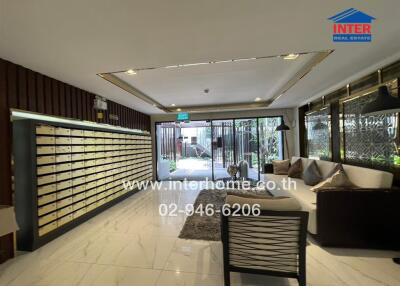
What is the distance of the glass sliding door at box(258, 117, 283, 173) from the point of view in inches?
265

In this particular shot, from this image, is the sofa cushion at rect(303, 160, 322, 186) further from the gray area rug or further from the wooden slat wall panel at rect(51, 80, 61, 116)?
the wooden slat wall panel at rect(51, 80, 61, 116)

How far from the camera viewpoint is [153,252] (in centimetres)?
247

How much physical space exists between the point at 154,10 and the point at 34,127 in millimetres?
2243

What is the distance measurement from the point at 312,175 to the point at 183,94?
3.24 meters

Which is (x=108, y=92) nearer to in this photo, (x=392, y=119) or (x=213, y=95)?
(x=213, y=95)

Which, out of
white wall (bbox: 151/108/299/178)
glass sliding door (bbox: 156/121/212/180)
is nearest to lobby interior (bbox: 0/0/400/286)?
white wall (bbox: 151/108/299/178)

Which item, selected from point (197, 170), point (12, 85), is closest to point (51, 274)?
point (12, 85)

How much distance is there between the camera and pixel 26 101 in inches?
106

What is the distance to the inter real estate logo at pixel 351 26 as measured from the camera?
1.75m

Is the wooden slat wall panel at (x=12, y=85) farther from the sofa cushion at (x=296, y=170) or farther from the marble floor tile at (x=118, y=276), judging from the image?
the sofa cushion at (x=296, y=170)

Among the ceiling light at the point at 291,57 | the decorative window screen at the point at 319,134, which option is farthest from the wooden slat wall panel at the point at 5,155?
the decorative window screen at the point at 319,134

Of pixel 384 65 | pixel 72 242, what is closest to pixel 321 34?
pixel 384 65

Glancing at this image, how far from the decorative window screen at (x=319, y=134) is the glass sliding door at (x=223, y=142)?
2482 millimetres

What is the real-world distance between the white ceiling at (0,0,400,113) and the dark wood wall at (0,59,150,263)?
0.18 meters
